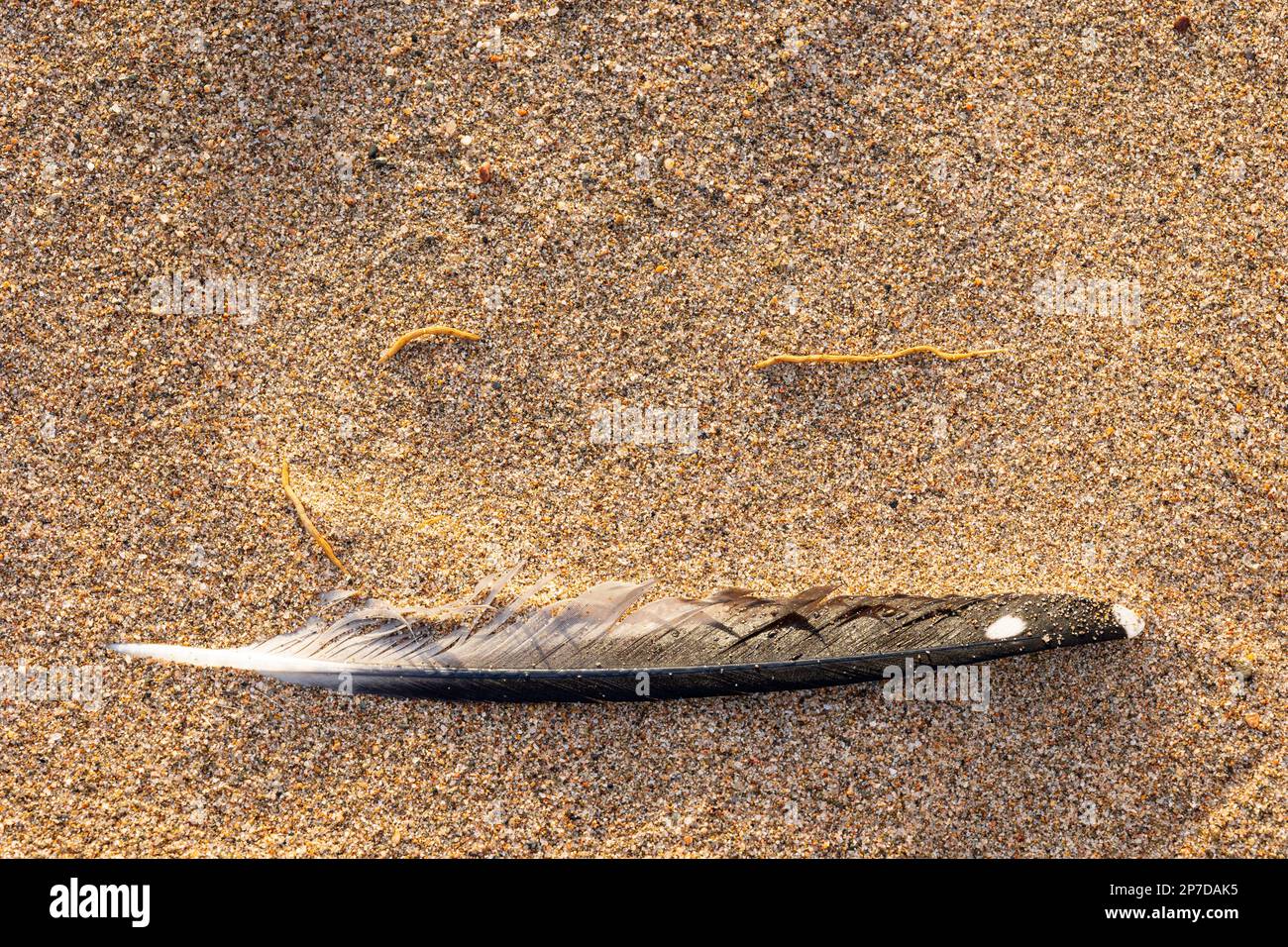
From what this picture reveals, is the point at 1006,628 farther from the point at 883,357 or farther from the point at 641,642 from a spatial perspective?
the point at 641,642

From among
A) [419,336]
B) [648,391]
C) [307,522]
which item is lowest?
[307,522]

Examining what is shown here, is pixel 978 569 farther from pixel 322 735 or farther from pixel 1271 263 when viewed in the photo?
pixel 322 735

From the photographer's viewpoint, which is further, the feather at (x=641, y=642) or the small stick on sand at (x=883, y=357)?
the small stick on sand at (x=883, y=357)

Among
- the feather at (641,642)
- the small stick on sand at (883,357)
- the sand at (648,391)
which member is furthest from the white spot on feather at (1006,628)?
the small stick on sand at (883,357)

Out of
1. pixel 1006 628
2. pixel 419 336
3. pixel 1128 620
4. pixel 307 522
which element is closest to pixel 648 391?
pixel 419 336

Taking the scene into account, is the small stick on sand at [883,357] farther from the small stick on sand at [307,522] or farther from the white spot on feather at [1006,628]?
the small stick on sand at [307,522]
